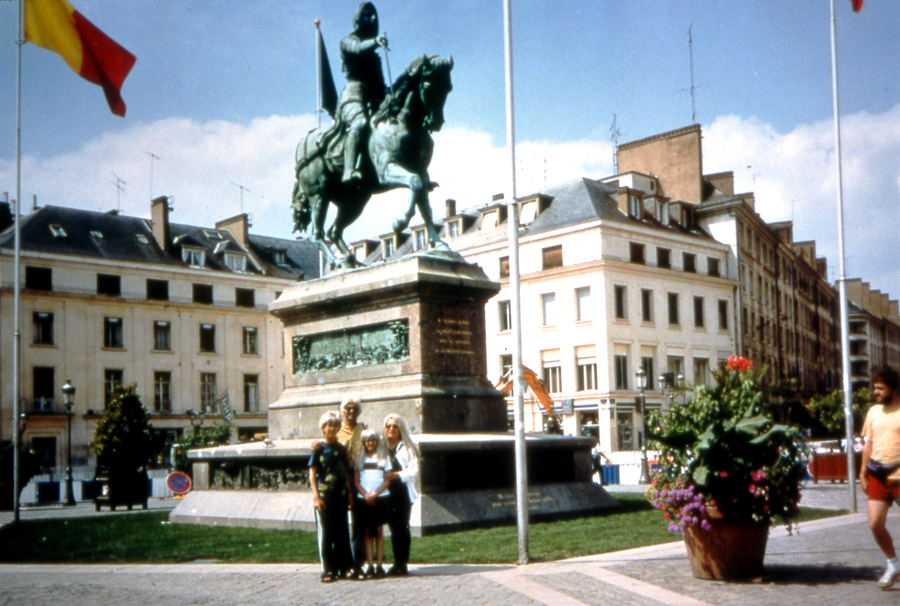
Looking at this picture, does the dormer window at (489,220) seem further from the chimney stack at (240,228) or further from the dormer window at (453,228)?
the chimney stack at (240,228)

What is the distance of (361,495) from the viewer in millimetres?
9336

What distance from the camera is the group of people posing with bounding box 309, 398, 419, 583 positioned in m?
9.12

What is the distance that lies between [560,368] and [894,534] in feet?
143

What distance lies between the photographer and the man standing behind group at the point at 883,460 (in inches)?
317

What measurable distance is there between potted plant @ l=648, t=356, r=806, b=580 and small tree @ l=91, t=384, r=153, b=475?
19.2 m

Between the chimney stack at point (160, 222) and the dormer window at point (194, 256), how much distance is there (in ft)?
3.50

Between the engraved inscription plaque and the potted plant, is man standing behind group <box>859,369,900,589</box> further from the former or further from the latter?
the engraved inscription plaque

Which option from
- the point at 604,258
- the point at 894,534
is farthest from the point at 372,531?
the point at 604,258

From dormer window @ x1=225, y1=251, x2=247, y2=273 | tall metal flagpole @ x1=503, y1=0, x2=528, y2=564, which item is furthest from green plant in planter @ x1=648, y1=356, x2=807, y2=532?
dormer window @ x1=225, y1=251, x2=247, y2=273

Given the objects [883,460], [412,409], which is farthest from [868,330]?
[883,460]

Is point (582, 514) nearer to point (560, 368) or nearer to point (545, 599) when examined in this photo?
point (545, 599)

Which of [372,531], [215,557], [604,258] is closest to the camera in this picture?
[372,531]

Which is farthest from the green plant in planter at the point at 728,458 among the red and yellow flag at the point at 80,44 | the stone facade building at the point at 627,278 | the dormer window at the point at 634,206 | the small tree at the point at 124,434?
the dormer window at the point at 634,206

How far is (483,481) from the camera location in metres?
12.8
